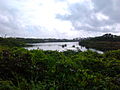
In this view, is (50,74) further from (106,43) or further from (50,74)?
(106,43)

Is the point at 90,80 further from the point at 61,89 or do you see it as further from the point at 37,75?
the point at 37,75

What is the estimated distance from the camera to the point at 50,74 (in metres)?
5.15

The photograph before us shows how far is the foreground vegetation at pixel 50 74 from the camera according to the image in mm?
4587

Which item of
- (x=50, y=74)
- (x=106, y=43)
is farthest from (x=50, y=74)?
(x=106, y=43)

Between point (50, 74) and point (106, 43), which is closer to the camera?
point (50, 74)

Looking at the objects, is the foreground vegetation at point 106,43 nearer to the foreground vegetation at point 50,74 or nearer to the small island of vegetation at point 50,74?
the small island of vegetation at point 50,74

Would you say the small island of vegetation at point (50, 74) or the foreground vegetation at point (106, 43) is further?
the foreground vegetation at point (106, 43)

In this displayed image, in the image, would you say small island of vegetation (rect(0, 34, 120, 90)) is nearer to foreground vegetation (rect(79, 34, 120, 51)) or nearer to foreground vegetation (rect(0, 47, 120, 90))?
foreground vegetation (rect(0, 47, 120, 90))

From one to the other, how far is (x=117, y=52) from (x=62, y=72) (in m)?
3.85

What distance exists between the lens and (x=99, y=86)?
4609 millimetres

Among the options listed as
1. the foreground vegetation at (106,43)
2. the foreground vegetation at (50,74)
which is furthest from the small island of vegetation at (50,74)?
the foreground vegetation at (106,43)

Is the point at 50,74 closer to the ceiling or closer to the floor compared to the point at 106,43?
closer to the ceiling

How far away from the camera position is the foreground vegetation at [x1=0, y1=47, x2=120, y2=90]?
4.59 metres

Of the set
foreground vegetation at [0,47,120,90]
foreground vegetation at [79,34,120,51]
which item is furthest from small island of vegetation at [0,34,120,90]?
foreground vegetation at [79,34,120,51]
